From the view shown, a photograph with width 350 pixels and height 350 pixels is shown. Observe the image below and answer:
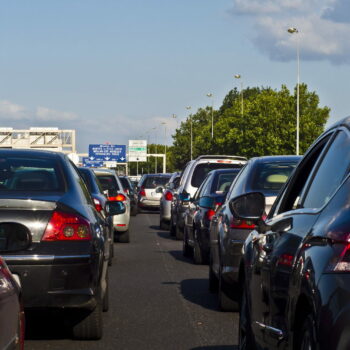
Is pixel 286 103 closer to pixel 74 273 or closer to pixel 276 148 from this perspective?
pixel 276 148

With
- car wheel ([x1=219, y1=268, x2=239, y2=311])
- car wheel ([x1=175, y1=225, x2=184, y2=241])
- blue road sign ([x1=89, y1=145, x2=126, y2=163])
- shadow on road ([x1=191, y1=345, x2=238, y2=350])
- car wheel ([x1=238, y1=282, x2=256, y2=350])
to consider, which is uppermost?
blue road sign ([x1=89, y1=145, x2=126, y2=163])

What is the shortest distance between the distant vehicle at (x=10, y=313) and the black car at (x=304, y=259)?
1.27 metres

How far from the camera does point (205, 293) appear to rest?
12.4 meters

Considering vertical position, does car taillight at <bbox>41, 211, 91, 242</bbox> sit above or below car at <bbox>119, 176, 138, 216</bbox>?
above

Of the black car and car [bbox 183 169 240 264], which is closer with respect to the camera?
the black car

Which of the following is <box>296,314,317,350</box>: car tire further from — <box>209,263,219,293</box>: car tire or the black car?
<box>209,263,219,293</box>: car tire

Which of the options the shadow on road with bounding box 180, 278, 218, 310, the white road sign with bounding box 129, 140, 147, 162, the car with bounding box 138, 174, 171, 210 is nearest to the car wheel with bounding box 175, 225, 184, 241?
the shadow on road with bounding box 180, 278, 218, 310

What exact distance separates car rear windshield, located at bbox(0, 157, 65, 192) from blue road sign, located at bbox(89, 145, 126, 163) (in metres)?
98.8

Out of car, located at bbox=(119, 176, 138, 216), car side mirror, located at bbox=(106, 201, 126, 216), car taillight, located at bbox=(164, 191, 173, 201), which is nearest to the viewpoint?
car side mirror, located at bbox=(106, 201, 126, 216)

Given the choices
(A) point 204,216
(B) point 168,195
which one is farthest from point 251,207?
(B) point 168,195

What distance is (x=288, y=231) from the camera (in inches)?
203

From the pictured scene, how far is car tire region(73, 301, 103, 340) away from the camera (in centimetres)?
836

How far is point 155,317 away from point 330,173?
5338 mm

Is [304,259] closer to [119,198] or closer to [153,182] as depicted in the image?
[119,198]
